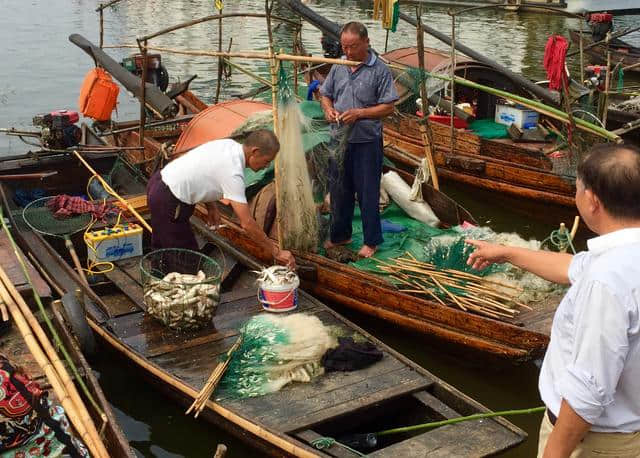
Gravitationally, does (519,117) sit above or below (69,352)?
above

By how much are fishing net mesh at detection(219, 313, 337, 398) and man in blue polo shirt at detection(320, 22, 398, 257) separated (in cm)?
203

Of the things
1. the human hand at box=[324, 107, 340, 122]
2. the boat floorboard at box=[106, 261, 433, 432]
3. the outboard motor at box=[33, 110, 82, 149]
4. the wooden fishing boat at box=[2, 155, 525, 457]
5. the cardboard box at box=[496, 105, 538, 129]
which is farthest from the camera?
the cardboard box at box=[496, 105, 538, 129]

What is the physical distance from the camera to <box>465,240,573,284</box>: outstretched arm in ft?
9.68

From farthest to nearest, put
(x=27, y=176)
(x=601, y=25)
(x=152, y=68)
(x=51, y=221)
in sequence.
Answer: (x=601, y=25) → (x=152, y=68) → (x=27, y=176) → (x=51, y=221)

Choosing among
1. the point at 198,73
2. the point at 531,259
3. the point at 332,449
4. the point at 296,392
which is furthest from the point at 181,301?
the point at 198,73

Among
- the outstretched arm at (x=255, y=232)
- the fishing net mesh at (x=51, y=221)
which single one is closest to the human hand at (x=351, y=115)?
the outstretched arm at (x=255, y=232)

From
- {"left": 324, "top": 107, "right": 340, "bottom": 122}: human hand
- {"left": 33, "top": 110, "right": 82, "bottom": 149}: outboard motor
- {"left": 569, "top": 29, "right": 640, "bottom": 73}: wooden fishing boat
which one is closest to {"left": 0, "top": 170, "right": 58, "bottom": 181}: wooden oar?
{"left": 33, "top": 110, "right": 82, "bottom": 149}: outboard motor

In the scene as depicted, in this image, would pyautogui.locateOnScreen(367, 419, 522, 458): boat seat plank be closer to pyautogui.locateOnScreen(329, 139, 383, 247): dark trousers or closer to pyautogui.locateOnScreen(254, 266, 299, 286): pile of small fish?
pyautogui.locateOnScreen(254, 266, 299, 286): pile of small fish

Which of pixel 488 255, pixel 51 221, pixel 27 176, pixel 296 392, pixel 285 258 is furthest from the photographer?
pixel 27 176

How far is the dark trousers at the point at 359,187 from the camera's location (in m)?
7.35

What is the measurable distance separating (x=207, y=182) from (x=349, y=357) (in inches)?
72.1

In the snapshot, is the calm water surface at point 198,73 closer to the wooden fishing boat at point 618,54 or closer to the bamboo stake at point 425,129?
the bamboo stake at point 425,129

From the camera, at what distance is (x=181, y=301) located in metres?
Result: 5.69

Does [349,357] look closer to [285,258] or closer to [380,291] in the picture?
[285,258]
